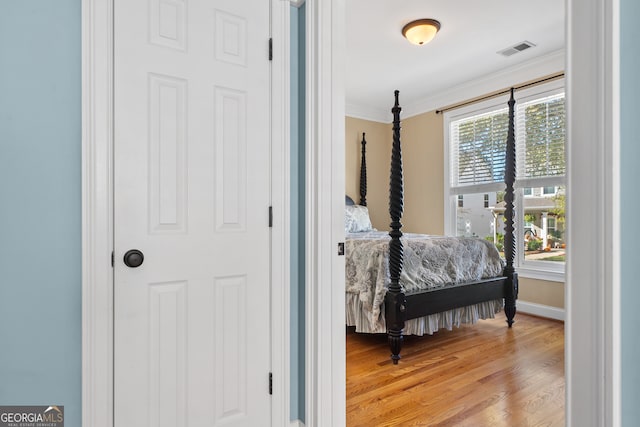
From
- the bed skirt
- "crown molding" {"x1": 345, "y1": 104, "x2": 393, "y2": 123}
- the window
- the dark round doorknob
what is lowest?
the bed skirt

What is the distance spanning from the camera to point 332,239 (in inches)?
62.4

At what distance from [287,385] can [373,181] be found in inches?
173

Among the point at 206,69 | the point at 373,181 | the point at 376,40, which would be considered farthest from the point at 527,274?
the point at 206,69

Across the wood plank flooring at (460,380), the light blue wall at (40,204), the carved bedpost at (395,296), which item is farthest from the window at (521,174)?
the light blue wall at (40,204)

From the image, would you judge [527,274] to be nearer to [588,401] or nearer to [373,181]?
[373,181]

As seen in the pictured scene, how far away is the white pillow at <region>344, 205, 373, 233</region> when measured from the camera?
4.64 m

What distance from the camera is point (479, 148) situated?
4.56 meters

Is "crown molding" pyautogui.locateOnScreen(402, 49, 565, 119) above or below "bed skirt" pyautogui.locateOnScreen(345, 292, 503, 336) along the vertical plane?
above

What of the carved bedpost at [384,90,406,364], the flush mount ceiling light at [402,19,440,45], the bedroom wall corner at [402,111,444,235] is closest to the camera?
the carved bedpost at [384,90,406,364]

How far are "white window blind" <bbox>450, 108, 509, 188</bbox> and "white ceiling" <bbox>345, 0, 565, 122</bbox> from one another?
364mm

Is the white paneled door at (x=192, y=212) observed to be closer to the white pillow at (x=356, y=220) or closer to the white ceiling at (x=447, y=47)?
the white ceiling at (x=447, y=47)

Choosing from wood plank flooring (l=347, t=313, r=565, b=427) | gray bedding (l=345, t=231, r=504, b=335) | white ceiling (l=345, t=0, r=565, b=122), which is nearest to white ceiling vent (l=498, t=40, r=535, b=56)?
white ceiling (l=345, t=0, r=565, b=122)

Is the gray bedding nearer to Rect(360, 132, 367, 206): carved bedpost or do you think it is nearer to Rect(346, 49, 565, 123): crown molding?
Rect(346, 49, 565, 123): crown molding

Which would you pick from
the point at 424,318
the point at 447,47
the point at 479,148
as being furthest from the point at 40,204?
the point at 479,148
